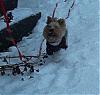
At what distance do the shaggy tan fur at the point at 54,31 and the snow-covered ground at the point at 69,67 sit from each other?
1.15 ft

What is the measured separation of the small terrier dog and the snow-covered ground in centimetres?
17

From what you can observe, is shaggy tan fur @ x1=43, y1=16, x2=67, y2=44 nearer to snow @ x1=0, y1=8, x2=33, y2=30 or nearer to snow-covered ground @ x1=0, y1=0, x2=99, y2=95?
snow-covered ground @ x1=0, y1=0, x2=99, y2=95

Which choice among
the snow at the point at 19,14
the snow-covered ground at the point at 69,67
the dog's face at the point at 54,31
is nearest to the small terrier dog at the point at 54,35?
the dog's face at the point at 54,31

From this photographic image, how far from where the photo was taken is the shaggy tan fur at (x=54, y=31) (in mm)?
4656

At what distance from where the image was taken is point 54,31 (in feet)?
15.3

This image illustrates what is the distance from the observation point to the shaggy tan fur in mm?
4656

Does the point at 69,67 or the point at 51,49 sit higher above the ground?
the point at 51,49

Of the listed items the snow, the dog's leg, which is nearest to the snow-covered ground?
the dog's leg

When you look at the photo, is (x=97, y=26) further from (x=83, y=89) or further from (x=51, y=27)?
(x=83, y=89)

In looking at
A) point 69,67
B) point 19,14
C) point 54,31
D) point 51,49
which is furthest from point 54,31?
point 19,14

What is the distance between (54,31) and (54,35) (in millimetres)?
50

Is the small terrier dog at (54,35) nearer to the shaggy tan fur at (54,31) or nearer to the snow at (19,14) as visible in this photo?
the shaggy tan fur at (54,31)

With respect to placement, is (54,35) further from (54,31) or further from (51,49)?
(51,49)

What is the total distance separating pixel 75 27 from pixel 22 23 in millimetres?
883
